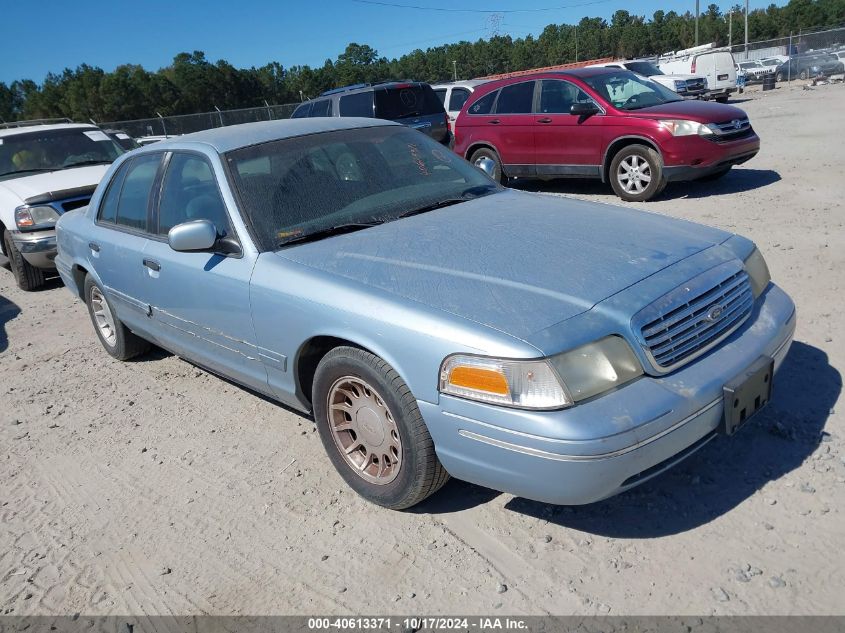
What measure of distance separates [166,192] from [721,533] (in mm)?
3456

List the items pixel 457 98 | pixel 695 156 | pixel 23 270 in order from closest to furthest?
pixel 23 270
pixel 695 156
pixel 457 98

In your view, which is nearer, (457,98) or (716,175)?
(716,175)

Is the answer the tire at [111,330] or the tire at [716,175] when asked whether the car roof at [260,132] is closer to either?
the tire at [111,330]

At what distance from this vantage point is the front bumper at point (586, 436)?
236 centimetres

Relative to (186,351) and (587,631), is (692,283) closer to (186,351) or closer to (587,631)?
(587,631)

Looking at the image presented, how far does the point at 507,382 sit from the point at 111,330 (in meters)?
3.98

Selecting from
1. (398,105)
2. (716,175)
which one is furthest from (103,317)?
(398,105)

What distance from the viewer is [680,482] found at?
119 inches

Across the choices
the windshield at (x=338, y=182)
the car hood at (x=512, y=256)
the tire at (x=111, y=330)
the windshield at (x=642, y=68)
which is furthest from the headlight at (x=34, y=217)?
the windshield at (x=642, y=68)

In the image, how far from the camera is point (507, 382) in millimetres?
2430

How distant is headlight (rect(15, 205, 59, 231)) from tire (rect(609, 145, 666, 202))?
677 cm

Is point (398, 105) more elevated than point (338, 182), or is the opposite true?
point (338, 182)

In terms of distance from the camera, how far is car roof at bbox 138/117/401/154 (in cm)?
383

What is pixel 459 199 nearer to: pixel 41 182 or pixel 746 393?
pixel 746 393
